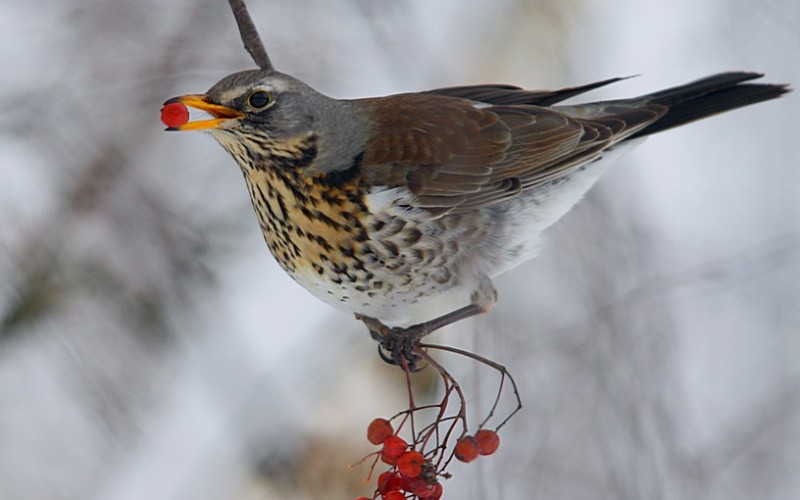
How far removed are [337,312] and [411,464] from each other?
1870 millimetres

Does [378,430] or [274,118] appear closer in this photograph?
[378,430]

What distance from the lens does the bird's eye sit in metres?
2.38

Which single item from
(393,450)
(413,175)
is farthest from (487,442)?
(413,175)

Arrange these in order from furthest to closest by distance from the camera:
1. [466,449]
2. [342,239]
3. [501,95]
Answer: [501,95] → [342,239] → [466,449]

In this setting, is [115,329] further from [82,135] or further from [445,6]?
[445,6]

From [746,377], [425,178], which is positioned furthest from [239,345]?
[746,377]

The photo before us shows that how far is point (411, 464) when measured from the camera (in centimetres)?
212

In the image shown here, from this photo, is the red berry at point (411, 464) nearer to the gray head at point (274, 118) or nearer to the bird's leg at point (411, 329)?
the bird's leg at point (411, 329)

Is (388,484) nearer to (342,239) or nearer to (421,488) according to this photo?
(421,488)

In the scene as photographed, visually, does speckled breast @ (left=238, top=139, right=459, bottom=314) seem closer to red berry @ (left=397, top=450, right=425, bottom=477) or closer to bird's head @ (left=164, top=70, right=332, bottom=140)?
bird's head @ (left=164, top=70, right=332, bottom=140)

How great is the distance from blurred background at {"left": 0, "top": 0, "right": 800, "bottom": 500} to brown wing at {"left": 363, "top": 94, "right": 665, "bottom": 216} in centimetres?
81

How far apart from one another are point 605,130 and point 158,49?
5.26ft

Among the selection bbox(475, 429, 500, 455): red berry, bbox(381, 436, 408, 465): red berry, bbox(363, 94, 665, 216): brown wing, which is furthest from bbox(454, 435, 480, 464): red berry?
bbox(363, 94, 665, 216): brown wing

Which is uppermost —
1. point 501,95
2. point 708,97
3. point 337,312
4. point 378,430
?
point 501,95
